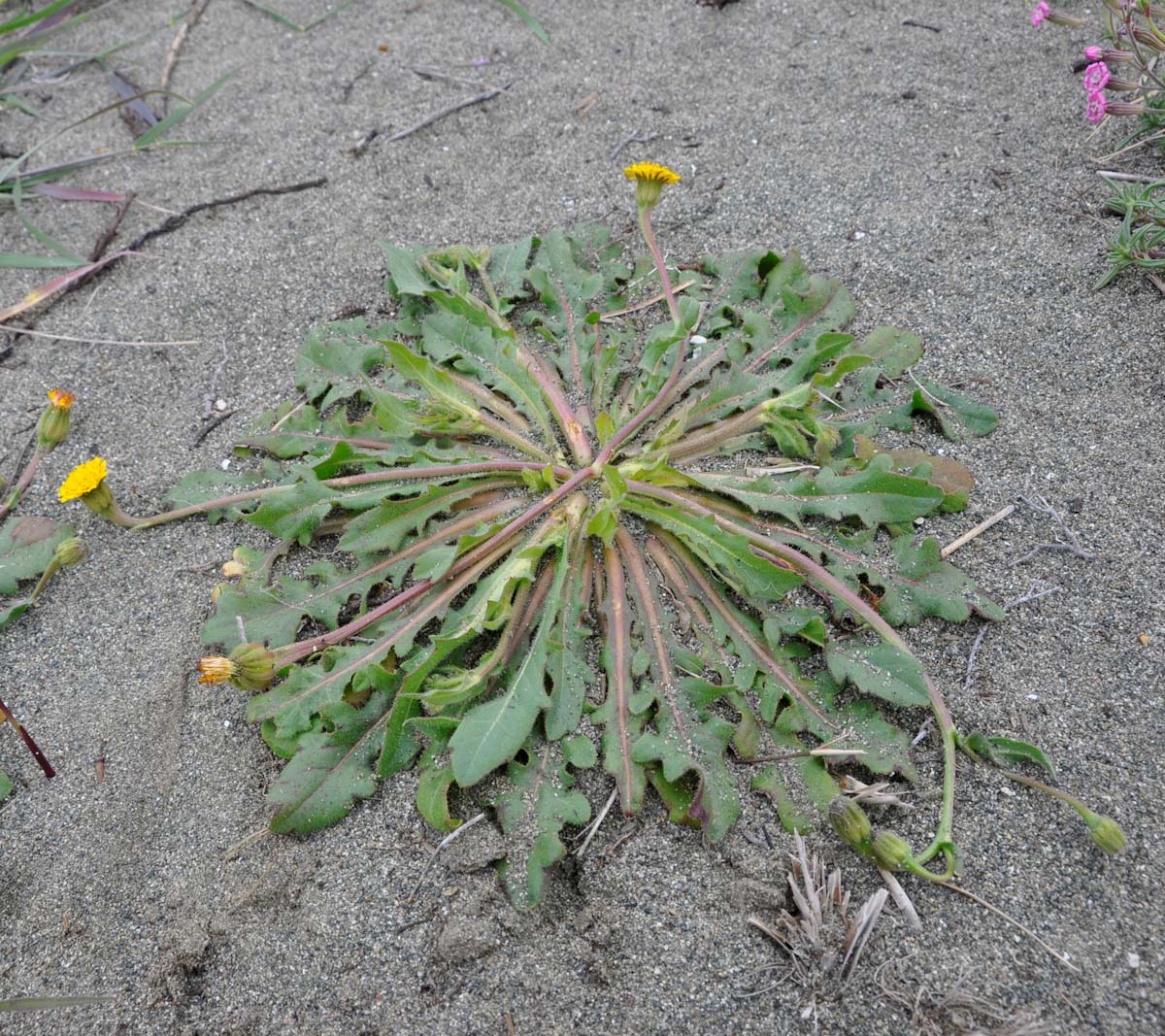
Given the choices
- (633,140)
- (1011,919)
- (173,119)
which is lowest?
(1011,919)

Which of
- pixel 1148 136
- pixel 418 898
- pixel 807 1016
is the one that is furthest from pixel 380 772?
pixel 1148 136

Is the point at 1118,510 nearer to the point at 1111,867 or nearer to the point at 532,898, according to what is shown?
the point at 1111,867

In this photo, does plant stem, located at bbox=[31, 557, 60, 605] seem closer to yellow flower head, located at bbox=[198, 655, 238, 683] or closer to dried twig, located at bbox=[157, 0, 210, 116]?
yellow flower head, located at bbox=[198, 655, 238, 683]

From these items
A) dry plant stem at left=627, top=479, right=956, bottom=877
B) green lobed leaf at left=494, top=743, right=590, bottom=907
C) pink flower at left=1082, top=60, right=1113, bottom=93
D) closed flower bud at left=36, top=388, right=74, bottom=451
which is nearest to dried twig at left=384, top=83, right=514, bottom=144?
closed flower bud at left=36, top=388, right=74, bottom=451

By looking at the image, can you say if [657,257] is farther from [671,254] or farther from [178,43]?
[178,43]

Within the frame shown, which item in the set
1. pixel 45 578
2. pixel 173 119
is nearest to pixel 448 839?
pixel 45 578

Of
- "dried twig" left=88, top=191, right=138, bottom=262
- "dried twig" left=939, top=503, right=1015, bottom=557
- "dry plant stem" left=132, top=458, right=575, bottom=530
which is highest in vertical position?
"dried twig" left=88, top=191, right=138, bottom=262
